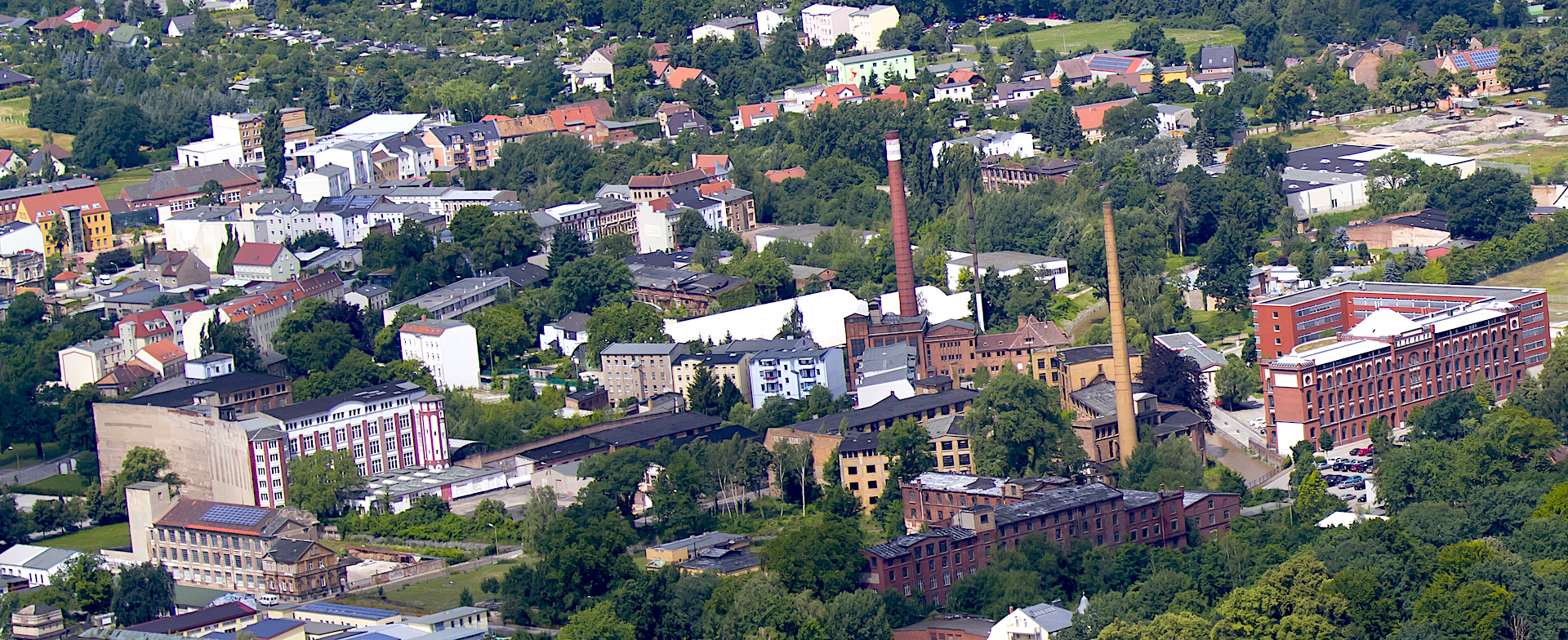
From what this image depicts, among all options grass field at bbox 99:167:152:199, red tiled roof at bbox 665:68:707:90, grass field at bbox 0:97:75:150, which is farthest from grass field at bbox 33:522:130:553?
red tiled roof at bbox 665:68:707:90

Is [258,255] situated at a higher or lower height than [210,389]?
higher

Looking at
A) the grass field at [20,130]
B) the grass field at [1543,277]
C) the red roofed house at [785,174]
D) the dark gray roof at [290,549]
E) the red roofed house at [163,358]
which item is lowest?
the grass field at [1543,277]

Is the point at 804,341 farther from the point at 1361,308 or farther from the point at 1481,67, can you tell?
the point at 1481,67

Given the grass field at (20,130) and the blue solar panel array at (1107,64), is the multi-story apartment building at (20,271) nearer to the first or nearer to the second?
the grass field at (20,130)

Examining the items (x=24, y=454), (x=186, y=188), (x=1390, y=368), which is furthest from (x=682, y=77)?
(x=1390, y=368)

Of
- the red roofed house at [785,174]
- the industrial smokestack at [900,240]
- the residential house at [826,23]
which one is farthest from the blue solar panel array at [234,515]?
the residential house at [826,23]

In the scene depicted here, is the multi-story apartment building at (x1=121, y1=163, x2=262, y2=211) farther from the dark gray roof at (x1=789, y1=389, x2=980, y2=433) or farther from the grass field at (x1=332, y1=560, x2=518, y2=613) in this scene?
the grass field at (x1=332, y1=560, x2=518, y2=613)
